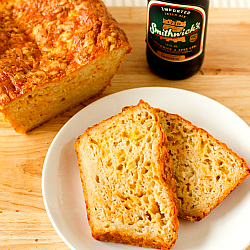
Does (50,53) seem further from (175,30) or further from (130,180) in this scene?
(130,180)

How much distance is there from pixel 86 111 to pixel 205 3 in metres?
1.14

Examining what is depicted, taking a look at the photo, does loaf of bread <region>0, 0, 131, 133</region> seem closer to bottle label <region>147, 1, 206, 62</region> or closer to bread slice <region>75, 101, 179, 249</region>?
bottle label <region>147, 1, 206, 62</region>

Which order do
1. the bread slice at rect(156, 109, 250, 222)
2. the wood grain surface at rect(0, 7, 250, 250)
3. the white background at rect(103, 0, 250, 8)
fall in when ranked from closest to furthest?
the bread slice at rect(156, 109, 250, 222) < the wood grain surface at rect(0, 7, 250, 250) < the white background at rect(103, 0, 250, 8)

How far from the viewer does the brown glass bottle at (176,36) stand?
2.34 meters

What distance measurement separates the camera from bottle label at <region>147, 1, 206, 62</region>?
7.72ft

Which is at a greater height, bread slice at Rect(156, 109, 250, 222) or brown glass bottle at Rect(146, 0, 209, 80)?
Answer: brown glass bottle at Rect(146, 0, 209, 80)

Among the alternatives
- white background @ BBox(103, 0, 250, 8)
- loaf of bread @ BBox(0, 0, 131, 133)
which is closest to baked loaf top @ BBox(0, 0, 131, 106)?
loaf of bread @ BBox(0, 0, 131, 133)

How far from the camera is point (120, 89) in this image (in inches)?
111

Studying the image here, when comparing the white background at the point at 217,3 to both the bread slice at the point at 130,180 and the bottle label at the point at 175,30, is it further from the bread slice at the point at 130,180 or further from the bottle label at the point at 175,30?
the bread slice at the point at 130,180

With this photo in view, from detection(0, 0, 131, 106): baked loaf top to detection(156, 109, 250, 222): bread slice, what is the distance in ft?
2.66

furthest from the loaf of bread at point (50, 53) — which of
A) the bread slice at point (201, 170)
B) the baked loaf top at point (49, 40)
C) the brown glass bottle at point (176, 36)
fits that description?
the bread slice at point (201, 170)

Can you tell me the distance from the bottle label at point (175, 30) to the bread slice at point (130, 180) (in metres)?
0.62

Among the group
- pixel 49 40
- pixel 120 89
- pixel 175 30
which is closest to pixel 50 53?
pixel 49 40

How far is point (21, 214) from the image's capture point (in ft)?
7.29
